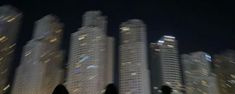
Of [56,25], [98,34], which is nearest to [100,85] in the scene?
[98,34]

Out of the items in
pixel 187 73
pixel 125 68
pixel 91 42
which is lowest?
pixel 187 73

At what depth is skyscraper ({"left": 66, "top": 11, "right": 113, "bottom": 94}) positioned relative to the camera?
115562 millimetres

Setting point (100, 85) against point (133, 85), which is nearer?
point (100, 85)

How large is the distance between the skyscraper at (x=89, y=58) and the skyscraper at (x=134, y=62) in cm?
773

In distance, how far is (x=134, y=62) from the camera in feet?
446

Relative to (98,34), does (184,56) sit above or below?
below

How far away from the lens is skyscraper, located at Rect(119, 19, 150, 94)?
4938 inches

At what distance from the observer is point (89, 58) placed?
125 m

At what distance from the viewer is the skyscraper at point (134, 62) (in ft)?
412

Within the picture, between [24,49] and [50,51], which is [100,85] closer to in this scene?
[50,51]

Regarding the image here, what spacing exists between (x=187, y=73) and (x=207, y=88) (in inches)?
931

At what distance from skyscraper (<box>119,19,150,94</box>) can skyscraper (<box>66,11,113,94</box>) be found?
25.4 ft

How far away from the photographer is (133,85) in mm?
127250

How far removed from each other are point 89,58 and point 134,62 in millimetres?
19778
